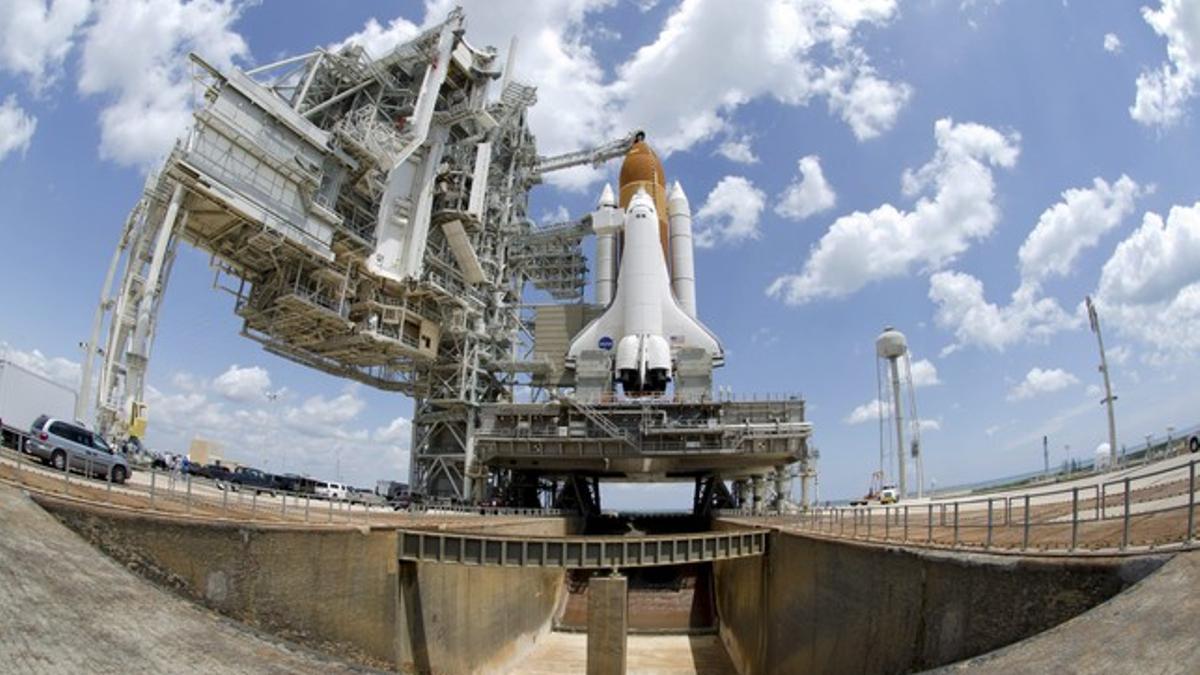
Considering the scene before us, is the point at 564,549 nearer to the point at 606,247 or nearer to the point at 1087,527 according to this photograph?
the point at 1087,527

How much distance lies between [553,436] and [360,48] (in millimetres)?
28256

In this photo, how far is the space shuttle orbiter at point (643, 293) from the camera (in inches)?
1950

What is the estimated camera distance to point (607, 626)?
67.8 ft

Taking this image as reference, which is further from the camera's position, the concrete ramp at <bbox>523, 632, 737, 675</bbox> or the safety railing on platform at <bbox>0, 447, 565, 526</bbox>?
the concrete ramp at <bbox>523, 632, 737, 675</bbox>

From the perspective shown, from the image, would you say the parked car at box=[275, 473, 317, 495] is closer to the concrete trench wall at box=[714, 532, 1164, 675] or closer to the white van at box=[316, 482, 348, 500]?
the white van at box=[316, 482, 348, 500]

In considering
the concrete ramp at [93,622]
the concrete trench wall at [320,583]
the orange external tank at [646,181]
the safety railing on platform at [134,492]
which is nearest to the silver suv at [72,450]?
the safety railing on platform at [134,492]

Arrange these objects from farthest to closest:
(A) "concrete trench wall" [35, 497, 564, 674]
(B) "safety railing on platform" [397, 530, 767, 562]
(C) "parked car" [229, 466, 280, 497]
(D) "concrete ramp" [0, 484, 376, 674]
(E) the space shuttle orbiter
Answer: (E) the space shuttle orbiter
(C) "parked car" [229, 466, 280, 497]
(B) "safety railing on platform" [397, 530, 767, 562]
(A) "concrete trench wall" [35, 497, 564, 674]
(D) "concrete ramp" [0, 484, 376, 674]

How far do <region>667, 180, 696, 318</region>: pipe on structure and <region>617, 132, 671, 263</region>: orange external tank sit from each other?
0.81 m

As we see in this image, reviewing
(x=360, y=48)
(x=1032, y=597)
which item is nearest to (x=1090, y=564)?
(x=1032, y=597)

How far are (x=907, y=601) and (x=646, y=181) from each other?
50.5m

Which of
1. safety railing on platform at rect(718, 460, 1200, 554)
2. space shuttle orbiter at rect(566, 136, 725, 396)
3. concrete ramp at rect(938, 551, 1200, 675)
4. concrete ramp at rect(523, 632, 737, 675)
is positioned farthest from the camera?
space shuttle orbiter at rect(566, 136, 725, 396)

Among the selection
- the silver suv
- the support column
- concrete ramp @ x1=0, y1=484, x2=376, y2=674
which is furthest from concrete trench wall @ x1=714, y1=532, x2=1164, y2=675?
the silver suv

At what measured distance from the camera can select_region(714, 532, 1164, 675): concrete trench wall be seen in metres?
8.66

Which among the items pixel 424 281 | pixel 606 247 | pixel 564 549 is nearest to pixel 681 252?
pixel 606 247
